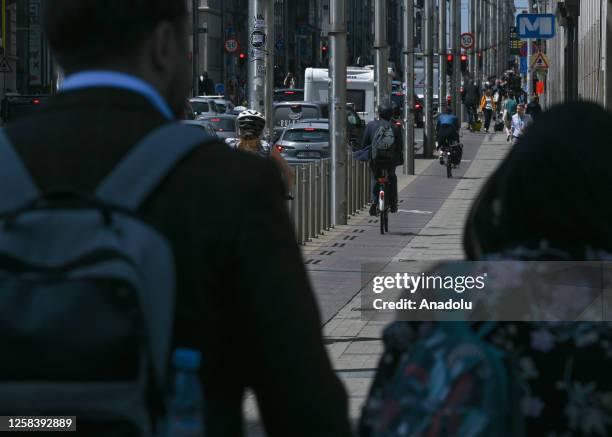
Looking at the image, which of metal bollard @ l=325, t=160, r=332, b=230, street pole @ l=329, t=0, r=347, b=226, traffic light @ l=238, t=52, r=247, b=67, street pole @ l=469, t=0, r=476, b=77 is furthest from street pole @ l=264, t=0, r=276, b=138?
street pole @ l=469, t=0, r=476, b=77

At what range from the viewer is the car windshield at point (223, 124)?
40281mm

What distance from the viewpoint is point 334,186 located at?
23.0 m

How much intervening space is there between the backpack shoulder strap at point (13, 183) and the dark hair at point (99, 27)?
7.5 inches

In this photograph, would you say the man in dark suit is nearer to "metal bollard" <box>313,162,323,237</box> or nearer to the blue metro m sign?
"metal bollard" <box>313,162,323,237</box>

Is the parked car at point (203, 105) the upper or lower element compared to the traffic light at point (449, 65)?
lower

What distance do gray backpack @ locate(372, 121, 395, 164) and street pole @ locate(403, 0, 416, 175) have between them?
1422cm

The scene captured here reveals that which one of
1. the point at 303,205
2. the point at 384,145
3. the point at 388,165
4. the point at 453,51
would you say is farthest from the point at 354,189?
the point at 453,51

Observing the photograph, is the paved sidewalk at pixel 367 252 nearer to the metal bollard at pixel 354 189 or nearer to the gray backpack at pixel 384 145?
the metal bollard at pixel 354 189

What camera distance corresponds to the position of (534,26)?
90.4ft

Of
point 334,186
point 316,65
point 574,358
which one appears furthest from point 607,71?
point 316,65

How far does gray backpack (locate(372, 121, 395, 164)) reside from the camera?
21.9 m

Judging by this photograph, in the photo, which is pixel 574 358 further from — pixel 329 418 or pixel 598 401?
pixel 329 418

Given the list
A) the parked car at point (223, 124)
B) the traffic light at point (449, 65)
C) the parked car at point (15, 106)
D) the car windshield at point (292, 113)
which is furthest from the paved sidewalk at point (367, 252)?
the traffic light at point (449, 65)

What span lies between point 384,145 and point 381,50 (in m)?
10.9
